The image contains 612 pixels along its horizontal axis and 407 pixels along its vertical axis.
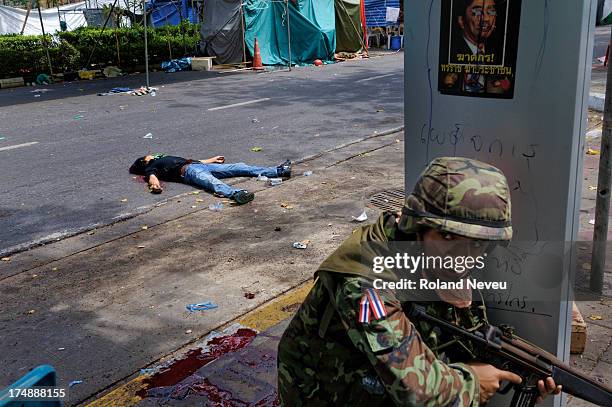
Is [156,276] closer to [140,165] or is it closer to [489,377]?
[140,165]

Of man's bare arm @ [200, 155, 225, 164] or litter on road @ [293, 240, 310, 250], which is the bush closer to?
man's bare arm @ [200, 155, 225, 164]

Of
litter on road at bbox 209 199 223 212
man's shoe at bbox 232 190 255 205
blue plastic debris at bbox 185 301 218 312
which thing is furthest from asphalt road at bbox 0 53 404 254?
blue plastic debris at bbox 185 301 218 312

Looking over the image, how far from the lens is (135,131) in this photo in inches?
373

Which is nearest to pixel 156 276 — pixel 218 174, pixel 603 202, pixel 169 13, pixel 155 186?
pixel 155 186

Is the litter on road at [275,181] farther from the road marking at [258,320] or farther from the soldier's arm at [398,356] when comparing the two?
the soldier's arm at [398,356]

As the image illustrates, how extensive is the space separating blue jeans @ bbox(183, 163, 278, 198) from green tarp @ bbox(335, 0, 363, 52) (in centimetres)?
1691

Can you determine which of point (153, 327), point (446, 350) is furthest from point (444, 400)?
point (153, 327)

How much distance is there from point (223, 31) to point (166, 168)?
1392 cm

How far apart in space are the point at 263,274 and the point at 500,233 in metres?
2.98

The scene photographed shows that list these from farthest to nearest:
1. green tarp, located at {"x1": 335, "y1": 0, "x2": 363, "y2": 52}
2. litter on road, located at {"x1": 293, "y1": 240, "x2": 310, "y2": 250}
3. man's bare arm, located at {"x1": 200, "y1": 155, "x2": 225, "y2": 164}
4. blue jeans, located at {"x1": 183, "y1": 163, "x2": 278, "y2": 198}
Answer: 1. green tarp, located at {"x1": 335, "y1": 0, "x2": 363, "y2": 52}
2. man's bare arm, located at {"x1": 200, "y1": 155, "x2": 225, "y2": 164}
3. blue jeans, located at {"x1": 183, "y1": 163, "x2": 278, "y2": 198}
4. litter on road, located at {"x1": 293, "y1": 240, "x2": 310, "y2": 250}

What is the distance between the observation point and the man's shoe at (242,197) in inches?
235

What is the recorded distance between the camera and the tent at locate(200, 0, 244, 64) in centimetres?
1927

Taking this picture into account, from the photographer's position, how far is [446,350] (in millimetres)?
1758

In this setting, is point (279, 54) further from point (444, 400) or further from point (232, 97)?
point (444, 400)
